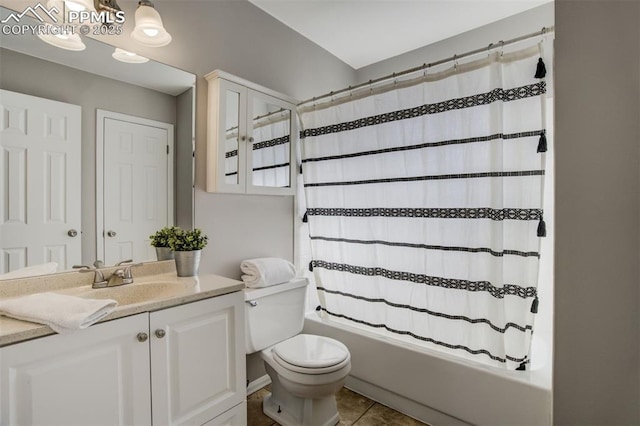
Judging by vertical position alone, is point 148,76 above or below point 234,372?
above

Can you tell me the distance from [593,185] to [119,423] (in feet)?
5.38

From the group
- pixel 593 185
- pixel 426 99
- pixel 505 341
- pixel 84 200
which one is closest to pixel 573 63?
pixel 593 185

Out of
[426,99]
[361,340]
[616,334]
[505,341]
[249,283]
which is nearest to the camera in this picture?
[616,334]

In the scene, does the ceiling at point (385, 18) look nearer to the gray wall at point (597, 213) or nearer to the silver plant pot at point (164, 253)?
the gray wall at point (597, 213)

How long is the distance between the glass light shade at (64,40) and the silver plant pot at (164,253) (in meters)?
0.98

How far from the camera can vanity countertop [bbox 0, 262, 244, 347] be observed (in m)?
0.91

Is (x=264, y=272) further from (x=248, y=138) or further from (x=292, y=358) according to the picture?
(x=248, y=138)

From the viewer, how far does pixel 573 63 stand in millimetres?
842

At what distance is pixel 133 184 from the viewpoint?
1.51m

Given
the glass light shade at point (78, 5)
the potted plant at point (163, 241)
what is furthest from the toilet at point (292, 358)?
the glass light shade at point (78, 5)

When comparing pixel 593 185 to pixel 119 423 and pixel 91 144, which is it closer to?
pixel 119 423

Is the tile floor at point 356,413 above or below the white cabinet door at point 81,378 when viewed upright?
below

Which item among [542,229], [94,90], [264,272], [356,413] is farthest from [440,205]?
[94,90]

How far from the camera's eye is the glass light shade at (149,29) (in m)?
1.39
